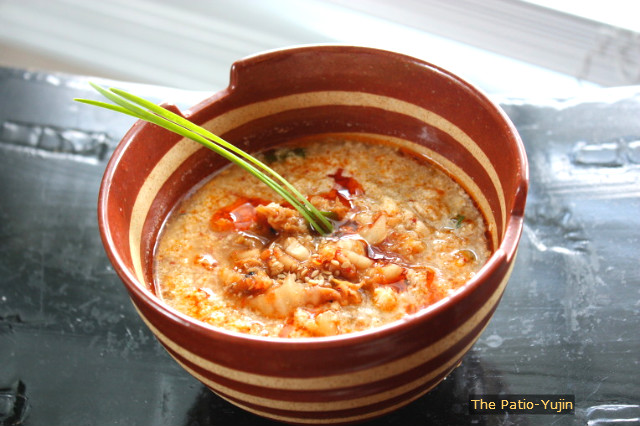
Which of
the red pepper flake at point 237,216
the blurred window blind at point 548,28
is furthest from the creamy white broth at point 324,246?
the blurred window blind at point 548,28

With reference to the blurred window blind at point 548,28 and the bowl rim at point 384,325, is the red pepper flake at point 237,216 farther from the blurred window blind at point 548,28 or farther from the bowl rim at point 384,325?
the blurred window blind at point 548,28

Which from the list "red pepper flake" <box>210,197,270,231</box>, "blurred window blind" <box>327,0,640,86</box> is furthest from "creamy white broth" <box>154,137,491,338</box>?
"blurred window blind" <box>327,0,640,86</box>

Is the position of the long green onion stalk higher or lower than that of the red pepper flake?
higher

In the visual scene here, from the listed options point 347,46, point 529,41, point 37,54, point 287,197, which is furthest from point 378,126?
point 37,54

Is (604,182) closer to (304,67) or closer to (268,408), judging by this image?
(304,67)

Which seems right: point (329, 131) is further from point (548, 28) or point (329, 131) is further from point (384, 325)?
point (548, 28)

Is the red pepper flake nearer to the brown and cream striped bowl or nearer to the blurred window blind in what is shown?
the brown and cream striped bowl
